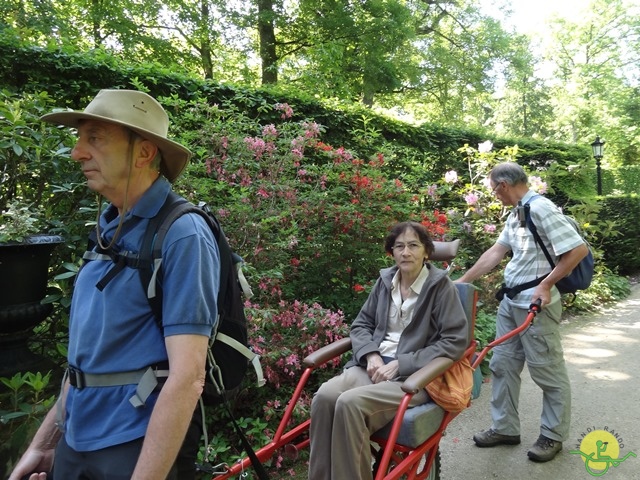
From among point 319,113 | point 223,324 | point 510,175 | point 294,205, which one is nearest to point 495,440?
point 510,175

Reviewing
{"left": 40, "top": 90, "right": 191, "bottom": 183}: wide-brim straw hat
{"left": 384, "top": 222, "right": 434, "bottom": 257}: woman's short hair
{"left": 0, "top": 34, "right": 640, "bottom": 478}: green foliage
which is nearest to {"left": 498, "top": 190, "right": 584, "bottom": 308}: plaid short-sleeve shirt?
{"left": 384, "top": 222, "right": 434, "bottom": 257}: woman's short hair

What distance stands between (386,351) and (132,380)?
6.04ft

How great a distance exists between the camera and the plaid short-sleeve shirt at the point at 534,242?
3.19 meters

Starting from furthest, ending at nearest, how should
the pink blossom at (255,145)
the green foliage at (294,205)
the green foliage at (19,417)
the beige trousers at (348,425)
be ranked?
the pink blossom at (255,145) < the green foliage at (294,205) < the green foliage at (19,417) < the beige trousers at (348,425)

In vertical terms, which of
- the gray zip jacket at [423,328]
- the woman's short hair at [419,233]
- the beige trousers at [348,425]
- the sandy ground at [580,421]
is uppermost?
the woman's short hair at [419,233]

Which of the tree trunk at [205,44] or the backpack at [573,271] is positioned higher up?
the tree trunk at [205,44]

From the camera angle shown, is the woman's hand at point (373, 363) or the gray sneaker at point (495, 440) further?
the gray sneaker at point (495, 440)

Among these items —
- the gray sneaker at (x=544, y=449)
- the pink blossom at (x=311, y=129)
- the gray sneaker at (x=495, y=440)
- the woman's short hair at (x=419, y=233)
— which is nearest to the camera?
the woman's short hair at (x=419, y=233)

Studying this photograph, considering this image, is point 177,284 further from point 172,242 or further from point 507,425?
point 507,425

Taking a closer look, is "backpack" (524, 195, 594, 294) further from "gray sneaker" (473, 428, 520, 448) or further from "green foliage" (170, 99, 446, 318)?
"green foliage" (170, 99, 446, 318)

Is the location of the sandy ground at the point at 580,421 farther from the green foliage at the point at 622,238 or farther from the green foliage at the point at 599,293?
the green foliage at the point at 622,238

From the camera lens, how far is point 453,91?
64.1 feet

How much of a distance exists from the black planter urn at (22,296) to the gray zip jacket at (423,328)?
75.2 inches

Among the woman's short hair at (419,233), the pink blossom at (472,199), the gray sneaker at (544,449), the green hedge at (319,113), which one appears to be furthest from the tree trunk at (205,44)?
the gray sneaker at (544,449)
